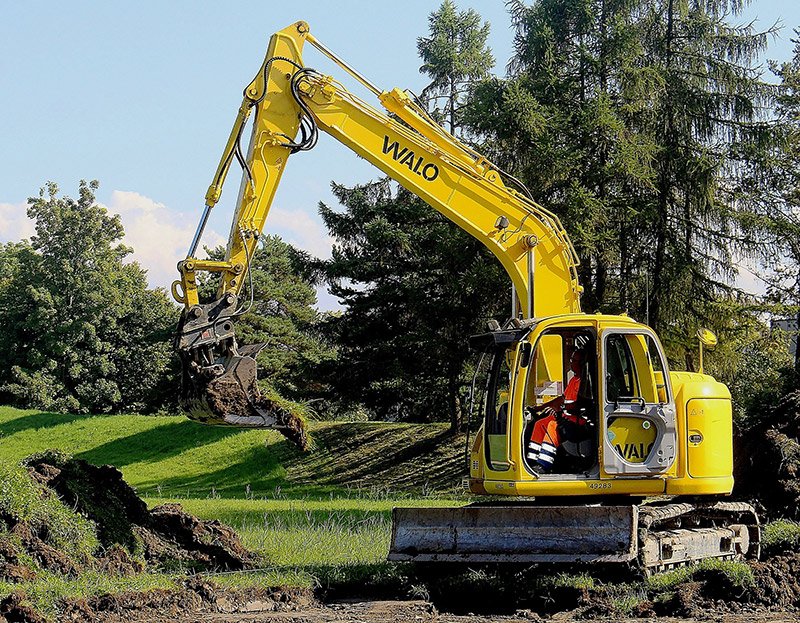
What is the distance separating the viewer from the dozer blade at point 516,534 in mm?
10742

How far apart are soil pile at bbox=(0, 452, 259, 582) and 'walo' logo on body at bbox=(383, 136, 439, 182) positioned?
16.8 ft

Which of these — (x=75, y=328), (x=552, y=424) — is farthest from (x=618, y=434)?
(x=75, y=328)

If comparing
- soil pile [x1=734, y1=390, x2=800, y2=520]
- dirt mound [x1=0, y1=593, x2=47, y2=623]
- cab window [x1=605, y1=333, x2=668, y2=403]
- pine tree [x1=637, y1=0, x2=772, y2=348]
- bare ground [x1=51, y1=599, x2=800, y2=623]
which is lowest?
bare ground [x1=51, y1=599, x2=800, y2=623]

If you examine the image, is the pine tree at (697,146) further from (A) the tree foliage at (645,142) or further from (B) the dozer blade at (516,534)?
(B) the dozer blade at (516,534)

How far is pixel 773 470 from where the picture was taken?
601 inches

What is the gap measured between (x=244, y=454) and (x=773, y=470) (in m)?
19.1

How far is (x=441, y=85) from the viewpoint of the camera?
37031mm

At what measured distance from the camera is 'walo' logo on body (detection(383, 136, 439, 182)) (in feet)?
41.8

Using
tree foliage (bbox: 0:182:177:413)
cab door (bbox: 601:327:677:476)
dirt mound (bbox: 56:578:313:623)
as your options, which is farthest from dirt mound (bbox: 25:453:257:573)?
tree foliage (bbox: 0:182:177:413)

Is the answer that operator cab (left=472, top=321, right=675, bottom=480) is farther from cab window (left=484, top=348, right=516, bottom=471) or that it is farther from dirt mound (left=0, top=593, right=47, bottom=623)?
dirt mound (left=0, top=593, right=47, bottom=623)

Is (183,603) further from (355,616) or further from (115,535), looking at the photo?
(115,535)

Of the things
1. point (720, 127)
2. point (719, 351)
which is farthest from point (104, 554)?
point (720, 127)

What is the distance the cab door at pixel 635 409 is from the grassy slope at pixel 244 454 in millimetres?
16031

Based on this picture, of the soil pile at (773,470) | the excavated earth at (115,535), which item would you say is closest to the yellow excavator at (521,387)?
the excavated earth at (115,535)
